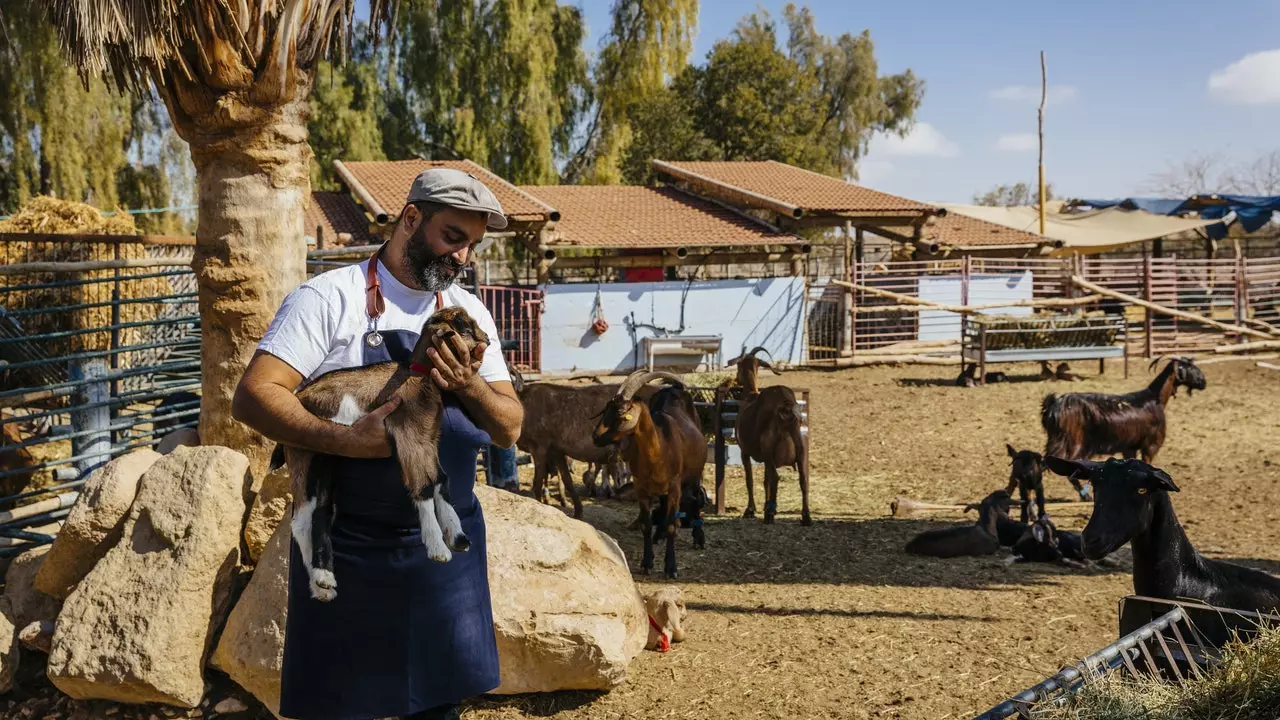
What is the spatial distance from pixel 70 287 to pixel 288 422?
7206 millimetres

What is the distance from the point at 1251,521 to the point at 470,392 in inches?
339

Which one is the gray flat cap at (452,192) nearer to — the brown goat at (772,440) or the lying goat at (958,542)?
the lying goat at (958,542)

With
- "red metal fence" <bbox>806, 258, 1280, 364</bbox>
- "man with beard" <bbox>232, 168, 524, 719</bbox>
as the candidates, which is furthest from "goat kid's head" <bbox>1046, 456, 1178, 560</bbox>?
"red metal fence" <bbox>806, 258, 1280, 364</bbox>

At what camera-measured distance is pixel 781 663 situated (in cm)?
570

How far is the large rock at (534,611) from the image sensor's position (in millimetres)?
4805

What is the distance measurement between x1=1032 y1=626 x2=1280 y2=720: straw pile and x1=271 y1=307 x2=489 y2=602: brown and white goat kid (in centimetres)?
193

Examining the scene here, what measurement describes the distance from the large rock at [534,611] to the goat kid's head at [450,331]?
2.60 meters

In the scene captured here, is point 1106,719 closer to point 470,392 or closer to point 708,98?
point 470,392

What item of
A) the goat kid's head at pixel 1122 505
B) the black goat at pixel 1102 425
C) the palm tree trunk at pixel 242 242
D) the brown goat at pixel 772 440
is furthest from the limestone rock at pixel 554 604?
the black goat at pixel 1102 425

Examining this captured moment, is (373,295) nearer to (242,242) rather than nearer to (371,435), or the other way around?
(371,435)

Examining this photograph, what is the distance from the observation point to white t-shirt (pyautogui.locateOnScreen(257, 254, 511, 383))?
2760 millimetres

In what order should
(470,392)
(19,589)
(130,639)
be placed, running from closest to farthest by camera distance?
(470,392), (130,639), (19,589)

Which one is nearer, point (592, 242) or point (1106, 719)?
point (1106, 719)

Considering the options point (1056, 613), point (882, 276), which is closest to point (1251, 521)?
point (1056, 613)
